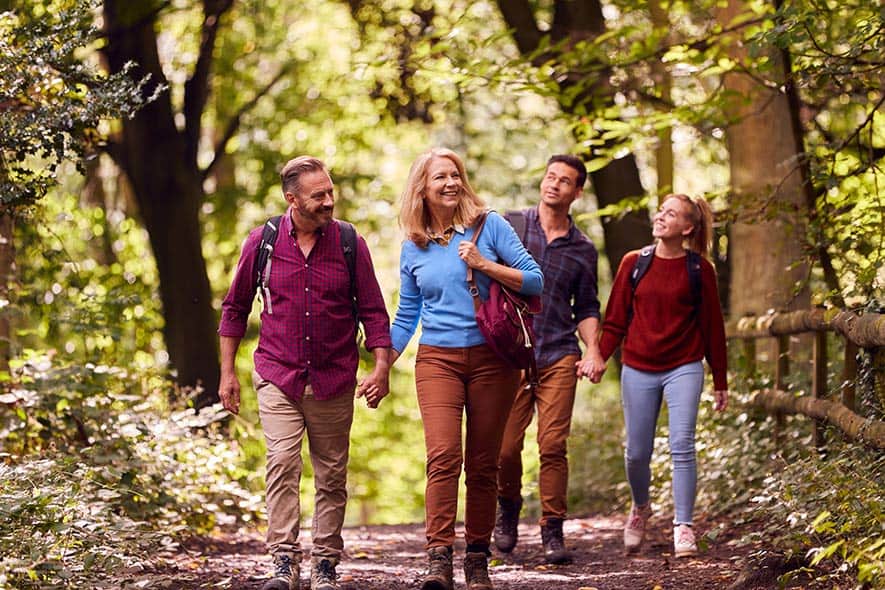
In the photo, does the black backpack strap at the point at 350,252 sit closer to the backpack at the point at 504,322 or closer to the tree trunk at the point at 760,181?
the backpack at the point at 504,322

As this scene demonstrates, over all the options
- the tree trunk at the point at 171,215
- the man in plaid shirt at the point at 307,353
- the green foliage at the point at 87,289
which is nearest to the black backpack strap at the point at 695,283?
the man in plaid shirt at the point at 307,353

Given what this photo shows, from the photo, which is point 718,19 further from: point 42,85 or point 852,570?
point 852,570

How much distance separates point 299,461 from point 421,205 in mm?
1393

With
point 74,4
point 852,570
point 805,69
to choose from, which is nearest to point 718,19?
point 805,69

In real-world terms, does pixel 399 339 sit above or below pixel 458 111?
below

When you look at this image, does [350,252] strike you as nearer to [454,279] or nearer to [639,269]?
[454,279]

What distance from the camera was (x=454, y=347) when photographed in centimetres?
629

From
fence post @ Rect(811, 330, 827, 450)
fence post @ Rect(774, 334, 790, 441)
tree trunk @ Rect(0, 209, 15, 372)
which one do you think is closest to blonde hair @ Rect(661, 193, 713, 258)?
fence post @ Rect(811, 330, 827, 450)

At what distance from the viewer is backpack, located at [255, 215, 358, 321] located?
257 inches

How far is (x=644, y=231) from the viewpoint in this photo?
1335 cm

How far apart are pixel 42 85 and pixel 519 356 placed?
311 cm

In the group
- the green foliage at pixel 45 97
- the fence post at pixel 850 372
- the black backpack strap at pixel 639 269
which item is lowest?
the fence post at pixel 850 372

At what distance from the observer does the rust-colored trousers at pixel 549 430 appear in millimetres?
7969

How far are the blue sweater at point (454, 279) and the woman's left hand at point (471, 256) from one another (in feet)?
0.36
